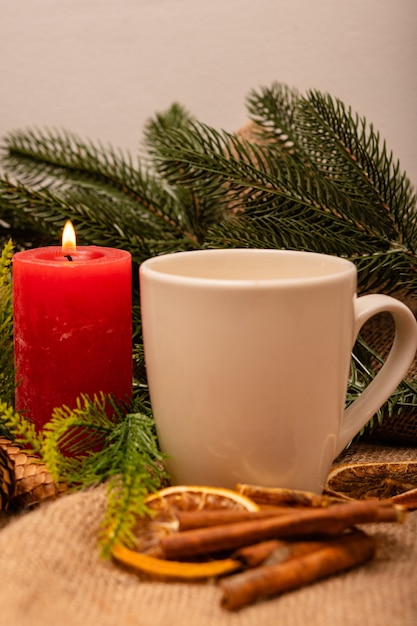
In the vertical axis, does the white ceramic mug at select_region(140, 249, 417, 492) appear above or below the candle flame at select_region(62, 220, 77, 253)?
below

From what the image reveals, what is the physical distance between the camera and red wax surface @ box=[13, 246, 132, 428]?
53cm

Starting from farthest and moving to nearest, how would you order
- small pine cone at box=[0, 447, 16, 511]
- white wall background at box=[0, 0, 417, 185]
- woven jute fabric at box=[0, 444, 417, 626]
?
white wall background at box=[0, 0, 417, 185]
small pine cone at box=[0, 447, 16, 511]
woven jute fabric at box=[0, 444, 417, 626]

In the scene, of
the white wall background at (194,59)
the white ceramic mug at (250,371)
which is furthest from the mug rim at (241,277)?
the white wall background at (194,59)

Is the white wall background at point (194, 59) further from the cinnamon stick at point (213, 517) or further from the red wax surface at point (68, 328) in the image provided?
the cinnamon stick at point (213, 517)

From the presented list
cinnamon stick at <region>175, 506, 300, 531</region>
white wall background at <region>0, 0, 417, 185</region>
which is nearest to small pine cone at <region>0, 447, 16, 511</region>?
cinnamon stick at <region>175, 506, 300, 531</region>

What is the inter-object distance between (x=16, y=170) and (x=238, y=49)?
0.39m

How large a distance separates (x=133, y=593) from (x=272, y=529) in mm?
82

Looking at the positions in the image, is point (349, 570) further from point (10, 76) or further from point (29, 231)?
point (10, 76)

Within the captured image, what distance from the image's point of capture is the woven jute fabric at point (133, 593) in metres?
0.37

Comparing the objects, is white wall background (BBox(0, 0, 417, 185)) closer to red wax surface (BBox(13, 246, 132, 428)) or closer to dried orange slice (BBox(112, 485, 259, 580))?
red wax surface (BBox(13, 246, 132, 428))

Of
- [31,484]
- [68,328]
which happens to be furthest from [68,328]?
[31,484]

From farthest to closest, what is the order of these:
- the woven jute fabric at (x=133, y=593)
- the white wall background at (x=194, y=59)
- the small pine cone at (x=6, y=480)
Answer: the white wall background at (x=194, y=59) < the small pine cone at (x=6, y=480) < the woven jute fabric at (x=133, y=593)

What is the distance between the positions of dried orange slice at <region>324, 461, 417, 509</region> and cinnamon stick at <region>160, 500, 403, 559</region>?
4.0 inches

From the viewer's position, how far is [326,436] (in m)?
0.48
